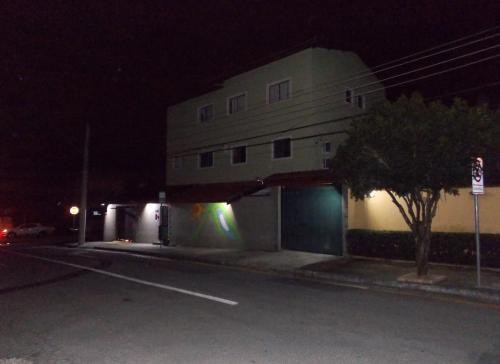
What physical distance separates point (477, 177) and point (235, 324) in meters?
7.00

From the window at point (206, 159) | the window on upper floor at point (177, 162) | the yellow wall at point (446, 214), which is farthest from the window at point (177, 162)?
→ the yellow wall at point (446, 214)

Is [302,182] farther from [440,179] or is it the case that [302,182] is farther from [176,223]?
[176,223]

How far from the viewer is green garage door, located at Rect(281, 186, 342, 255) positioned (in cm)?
1738

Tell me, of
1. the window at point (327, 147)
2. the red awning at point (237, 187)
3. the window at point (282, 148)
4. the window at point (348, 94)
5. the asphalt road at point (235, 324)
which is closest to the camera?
the asphalt road at point (235, 324)

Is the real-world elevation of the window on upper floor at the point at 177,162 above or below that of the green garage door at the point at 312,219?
above

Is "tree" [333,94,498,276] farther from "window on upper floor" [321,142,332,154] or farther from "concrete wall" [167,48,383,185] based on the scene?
"window on upper floor" [321,142,332,154]

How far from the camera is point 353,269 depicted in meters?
13.6

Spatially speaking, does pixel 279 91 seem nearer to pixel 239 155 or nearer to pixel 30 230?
pixel 239 155

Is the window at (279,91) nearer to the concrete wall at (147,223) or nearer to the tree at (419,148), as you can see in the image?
the concrete wall at (147,223)

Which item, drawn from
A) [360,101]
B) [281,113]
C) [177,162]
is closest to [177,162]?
[177,162]

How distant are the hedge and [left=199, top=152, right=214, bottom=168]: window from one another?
1323cm

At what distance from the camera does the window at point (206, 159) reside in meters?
28.0

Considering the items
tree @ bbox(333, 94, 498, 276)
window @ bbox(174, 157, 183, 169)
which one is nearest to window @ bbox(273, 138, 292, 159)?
window @ bbox(174, 157, 183, 169)

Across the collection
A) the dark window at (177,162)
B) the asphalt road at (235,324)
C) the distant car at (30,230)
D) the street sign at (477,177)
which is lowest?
the asphalt road at (235,324)
